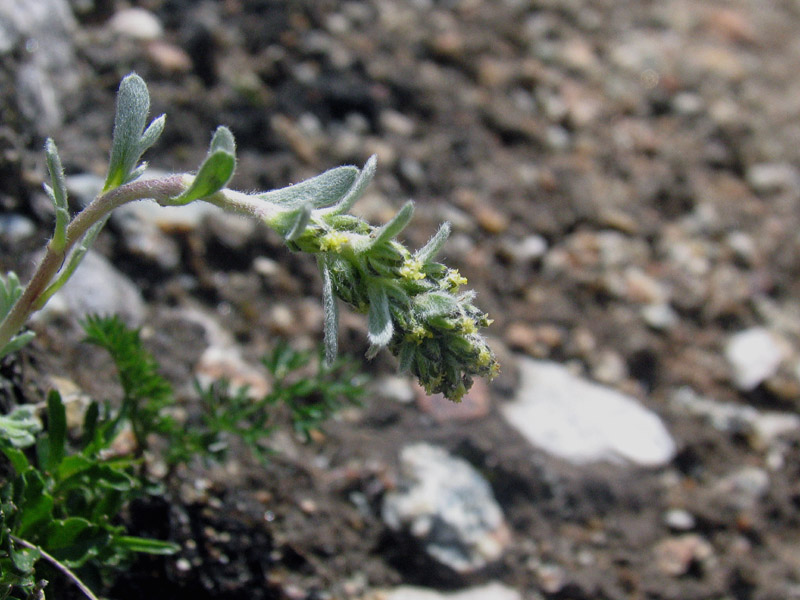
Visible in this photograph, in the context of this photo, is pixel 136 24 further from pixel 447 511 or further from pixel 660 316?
pixel 660 316

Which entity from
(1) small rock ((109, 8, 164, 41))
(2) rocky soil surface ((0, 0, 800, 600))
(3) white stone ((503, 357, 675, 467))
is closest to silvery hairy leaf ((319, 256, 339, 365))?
(2) rocky soil surface ((0, 0, 800, 600))

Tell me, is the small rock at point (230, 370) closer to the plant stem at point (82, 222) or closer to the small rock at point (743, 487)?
the plant stem at point (82, 222)

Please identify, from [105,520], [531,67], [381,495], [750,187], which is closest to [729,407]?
[750,187]

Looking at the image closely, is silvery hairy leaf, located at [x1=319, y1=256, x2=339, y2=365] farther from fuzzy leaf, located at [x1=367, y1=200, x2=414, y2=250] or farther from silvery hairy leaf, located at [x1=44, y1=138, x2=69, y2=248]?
silvery hairy leaf, located at [x1=44, y1=138, x2=69, y2=248]

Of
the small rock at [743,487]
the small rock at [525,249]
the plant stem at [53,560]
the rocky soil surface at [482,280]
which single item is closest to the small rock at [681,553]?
the rocky soil surface at [482,280]

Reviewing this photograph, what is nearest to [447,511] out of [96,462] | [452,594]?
[452,594]
